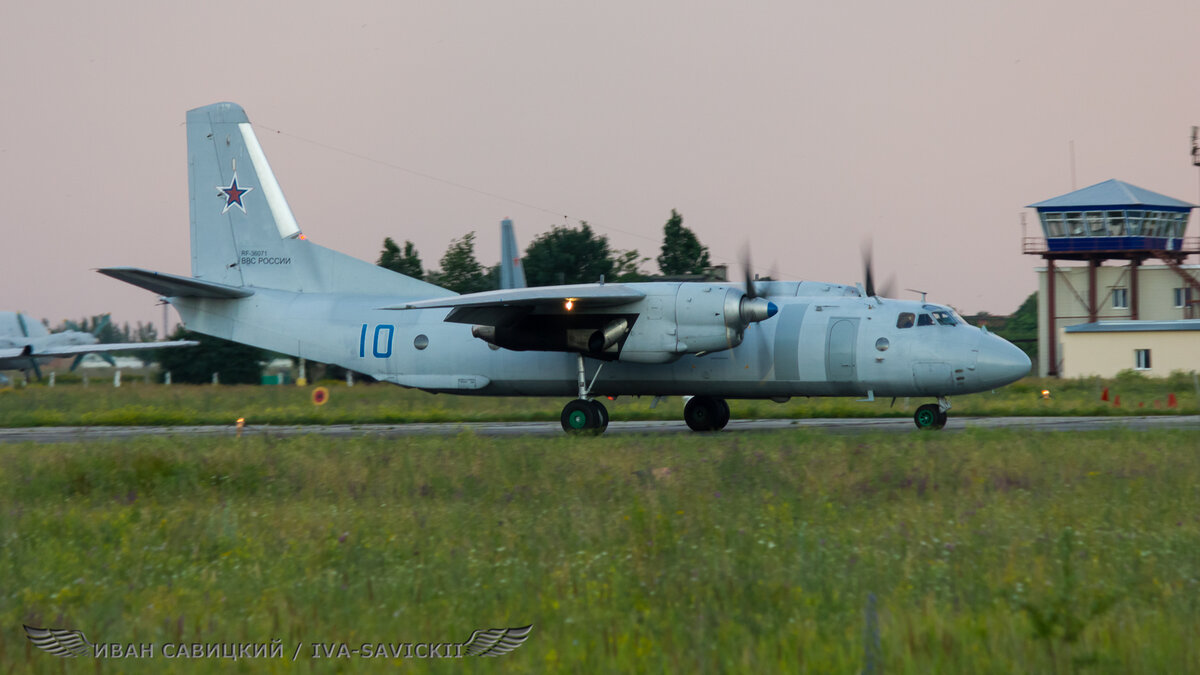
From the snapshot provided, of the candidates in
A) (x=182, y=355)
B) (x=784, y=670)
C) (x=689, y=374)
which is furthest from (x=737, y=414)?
(x=182, y=355)

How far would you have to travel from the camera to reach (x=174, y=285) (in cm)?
2561

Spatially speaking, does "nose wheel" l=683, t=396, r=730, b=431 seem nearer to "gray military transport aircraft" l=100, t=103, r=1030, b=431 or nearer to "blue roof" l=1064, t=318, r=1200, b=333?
"gray military transport aircraft" l=100, t=103, r=1030, b=431

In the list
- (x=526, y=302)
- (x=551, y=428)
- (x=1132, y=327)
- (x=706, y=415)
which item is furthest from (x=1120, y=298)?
(x=526, y=302)

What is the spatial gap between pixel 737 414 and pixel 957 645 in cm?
2398

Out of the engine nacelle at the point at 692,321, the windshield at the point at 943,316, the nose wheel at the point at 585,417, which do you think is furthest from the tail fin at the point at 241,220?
the windshield at the point at 943,316

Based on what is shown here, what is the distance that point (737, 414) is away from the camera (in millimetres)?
30359

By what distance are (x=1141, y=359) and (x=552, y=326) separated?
41686 mm

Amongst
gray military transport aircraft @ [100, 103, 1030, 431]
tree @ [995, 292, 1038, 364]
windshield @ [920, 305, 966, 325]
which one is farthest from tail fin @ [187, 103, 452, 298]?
tree @ [995, 292, 1038, 364]

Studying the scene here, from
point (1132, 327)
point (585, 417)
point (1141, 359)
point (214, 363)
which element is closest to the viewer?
point (585, 417)

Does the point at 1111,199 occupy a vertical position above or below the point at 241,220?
above

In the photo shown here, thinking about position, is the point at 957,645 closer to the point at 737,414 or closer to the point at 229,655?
the point at 229,655

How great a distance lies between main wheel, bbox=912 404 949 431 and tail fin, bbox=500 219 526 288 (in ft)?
38.4

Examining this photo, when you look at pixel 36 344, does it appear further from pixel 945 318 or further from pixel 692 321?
pixel 945 318

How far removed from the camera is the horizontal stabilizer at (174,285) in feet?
78.3
